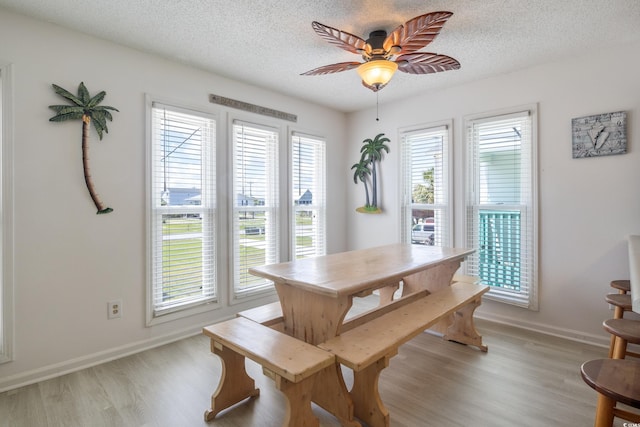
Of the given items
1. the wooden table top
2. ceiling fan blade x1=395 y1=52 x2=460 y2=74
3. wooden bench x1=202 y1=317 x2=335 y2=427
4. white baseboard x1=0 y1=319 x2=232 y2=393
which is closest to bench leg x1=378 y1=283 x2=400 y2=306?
the wooden table top

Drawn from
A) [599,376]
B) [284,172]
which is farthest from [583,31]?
[284,172]

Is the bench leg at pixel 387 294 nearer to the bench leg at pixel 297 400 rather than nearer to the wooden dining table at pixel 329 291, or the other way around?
the wooden dining table at pixel 329 291

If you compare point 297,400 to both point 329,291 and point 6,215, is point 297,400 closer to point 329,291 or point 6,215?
point 329,291

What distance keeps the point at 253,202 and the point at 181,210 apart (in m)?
0.79

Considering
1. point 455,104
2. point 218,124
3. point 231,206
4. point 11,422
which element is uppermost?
point 455,104

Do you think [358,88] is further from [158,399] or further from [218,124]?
[158,399]

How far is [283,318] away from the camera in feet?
7.12

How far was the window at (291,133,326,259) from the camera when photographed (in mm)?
4023

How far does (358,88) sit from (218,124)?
1610 mm

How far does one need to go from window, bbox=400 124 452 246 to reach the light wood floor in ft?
4.82

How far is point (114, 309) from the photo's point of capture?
263cm

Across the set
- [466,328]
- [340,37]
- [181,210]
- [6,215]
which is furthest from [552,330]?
[6,215]

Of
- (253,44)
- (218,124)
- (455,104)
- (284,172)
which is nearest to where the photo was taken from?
(253,44)

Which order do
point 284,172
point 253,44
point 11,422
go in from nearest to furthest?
point 11,422
point 253,44
point 284,172
